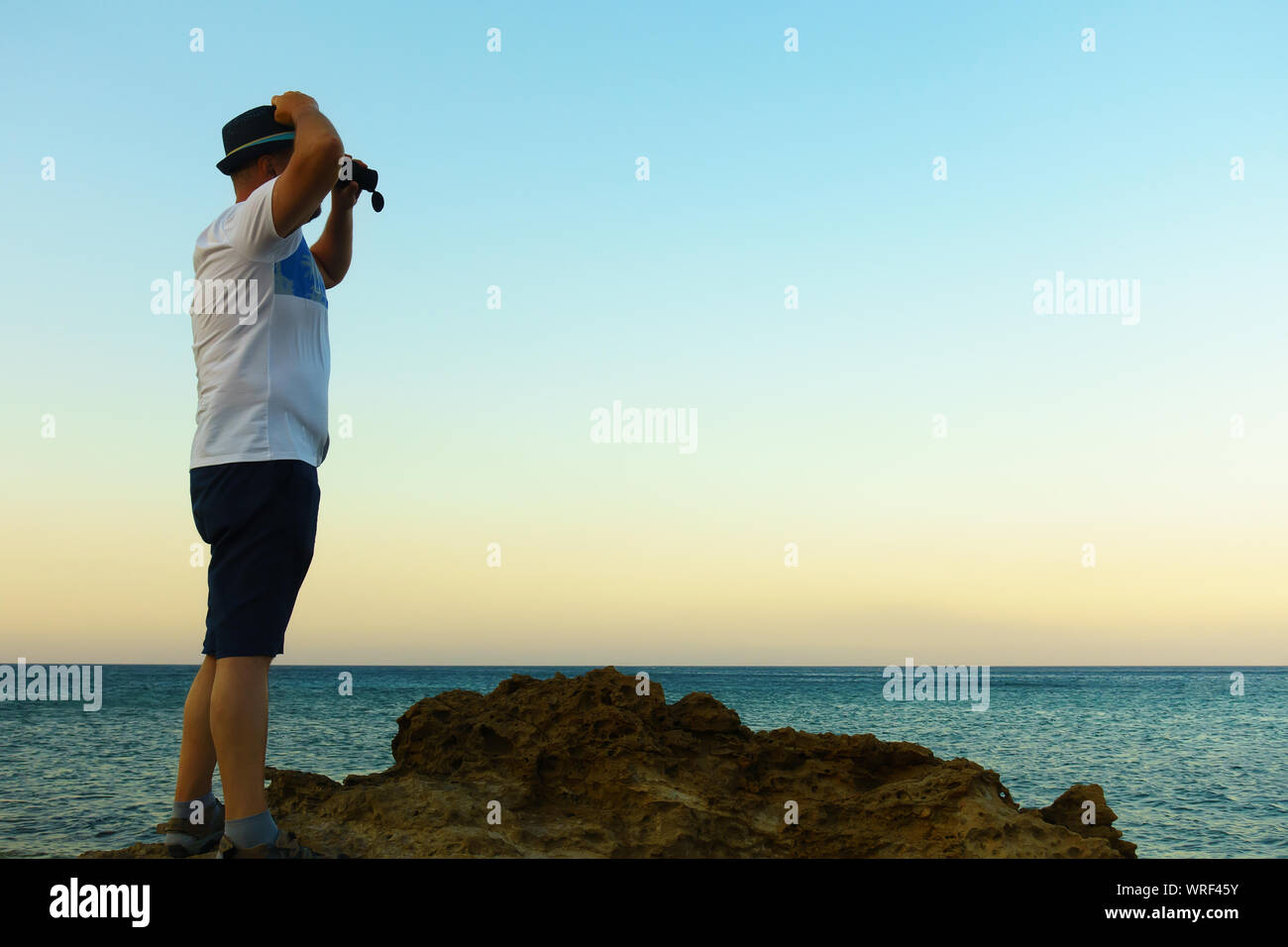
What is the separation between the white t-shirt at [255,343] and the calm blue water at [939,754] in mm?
8155

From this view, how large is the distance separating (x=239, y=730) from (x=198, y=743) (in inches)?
16.8

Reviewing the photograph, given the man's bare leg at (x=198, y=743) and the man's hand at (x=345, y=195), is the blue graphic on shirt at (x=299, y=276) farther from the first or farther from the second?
the man's bare leg at (x=198, y=743)

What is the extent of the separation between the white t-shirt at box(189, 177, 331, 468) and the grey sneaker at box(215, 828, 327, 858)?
129cm

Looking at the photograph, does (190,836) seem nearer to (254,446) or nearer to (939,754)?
(254,446)

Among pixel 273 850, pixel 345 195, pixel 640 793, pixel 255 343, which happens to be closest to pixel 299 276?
pixel 255 343

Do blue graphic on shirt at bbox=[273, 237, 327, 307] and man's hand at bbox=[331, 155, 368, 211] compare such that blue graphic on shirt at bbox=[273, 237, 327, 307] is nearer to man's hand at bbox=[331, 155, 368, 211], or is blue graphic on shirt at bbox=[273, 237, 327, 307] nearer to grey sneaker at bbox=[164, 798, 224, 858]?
man's hand at bbox=[331, 155, 368, 211]

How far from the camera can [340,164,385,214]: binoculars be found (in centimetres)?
317

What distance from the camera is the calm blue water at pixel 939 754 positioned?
1156 centimetres

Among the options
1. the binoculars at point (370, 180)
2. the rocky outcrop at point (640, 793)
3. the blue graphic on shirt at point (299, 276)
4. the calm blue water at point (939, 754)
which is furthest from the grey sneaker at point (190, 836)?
the calm blue water at point (939, 754)

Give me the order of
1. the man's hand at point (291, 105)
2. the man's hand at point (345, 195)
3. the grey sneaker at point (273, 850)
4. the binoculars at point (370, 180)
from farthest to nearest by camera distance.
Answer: the man's hand at point (345, 195) < the binoculars at point (370, 180) < the man's hand at point (291, 105) < the grey sneaker at point (273, 850)

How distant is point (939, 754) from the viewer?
22.7 m

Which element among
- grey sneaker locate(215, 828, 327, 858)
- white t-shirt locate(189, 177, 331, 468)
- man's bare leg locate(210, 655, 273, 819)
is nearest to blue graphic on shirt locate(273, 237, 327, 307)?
white t-shirt locate(189, 177, 331, 468)
